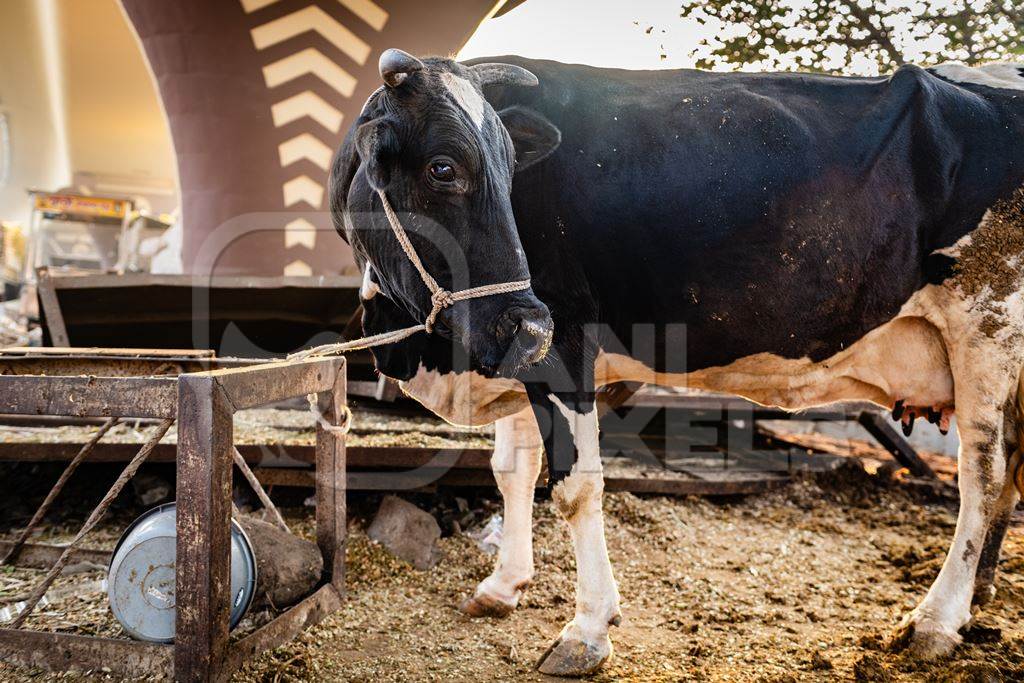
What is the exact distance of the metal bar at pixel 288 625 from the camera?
2.67 meters

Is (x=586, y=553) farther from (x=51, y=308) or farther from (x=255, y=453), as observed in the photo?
(x=51, y=308)

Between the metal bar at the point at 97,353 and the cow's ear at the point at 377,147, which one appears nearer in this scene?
the cow's ear at the point at 377,147

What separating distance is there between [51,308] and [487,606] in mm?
3817

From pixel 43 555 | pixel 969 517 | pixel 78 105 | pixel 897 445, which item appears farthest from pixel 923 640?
pixel 78 105

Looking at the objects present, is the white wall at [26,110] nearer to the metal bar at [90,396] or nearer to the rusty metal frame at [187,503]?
the metal bar at [90,396]

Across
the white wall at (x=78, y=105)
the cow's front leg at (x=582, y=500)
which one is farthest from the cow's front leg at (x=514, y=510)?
the white wall at (x=78, y=105)

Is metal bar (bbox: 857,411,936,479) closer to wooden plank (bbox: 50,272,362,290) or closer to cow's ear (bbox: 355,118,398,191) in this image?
wooden plank (bbox: 50,272,362,290)

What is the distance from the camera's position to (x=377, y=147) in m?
2.39

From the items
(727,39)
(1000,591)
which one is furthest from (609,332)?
(727,39)

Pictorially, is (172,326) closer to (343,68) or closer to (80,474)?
(80,474)

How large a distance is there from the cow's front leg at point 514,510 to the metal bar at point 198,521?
4.31ft

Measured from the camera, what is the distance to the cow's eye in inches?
95.0

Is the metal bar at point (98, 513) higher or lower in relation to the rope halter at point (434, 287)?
lower

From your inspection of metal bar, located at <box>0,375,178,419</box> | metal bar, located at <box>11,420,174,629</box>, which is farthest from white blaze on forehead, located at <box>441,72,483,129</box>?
metal bar, located at <box>11,420,174,629</box>
